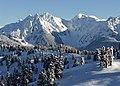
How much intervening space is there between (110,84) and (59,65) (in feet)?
94.6

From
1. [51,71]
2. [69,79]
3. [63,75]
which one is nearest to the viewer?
[51,71]

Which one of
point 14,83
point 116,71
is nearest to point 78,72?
point 116,71

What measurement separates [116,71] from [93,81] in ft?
71.4

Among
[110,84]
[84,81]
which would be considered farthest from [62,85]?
[110,84]

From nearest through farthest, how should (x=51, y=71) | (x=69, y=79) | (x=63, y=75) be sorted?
(x=51, y=71), (x=69, y=79), (x=63, y=75)

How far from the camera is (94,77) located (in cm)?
15762

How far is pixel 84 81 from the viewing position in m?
152

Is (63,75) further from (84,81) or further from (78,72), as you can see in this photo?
(84,81)

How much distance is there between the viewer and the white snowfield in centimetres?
14788

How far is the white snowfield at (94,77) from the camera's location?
485 feet

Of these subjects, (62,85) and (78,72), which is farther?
(78,72)

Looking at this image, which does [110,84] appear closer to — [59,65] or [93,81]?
[93,81]

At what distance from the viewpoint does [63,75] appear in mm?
175000

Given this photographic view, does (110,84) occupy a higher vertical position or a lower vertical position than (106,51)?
lower
